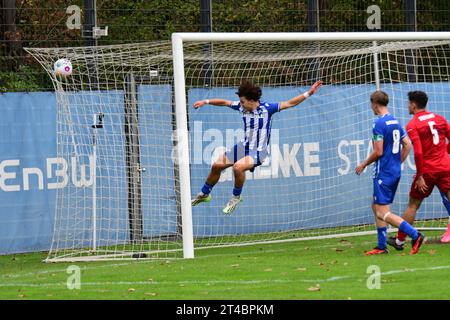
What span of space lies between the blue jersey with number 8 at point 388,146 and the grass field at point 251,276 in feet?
3.41

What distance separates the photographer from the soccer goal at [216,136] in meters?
15.9

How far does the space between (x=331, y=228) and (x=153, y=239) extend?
350cm

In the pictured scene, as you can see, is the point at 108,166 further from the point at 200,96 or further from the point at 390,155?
the point at 390,155

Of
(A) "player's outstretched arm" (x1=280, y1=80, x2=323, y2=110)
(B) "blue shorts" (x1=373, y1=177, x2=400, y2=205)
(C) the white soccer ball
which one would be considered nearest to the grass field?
(B) "blue shorts" (x1=373, y1=177, x2=400, y2=205)

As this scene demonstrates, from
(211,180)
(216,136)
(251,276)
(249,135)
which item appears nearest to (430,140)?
(249,135)

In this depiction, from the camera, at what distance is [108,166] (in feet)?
54.4

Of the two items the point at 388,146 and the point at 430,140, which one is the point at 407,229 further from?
the point at 430,140

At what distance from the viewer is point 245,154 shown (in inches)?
616

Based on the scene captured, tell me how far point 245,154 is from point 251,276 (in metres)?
3.85

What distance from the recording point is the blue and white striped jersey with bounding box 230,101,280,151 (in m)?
15.5

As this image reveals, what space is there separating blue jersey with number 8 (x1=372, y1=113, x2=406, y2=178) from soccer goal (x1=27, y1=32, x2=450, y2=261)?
2.38m

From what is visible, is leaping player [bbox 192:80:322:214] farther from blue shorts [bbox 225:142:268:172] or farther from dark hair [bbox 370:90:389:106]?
dark hair [bbox 370:90:389:106]

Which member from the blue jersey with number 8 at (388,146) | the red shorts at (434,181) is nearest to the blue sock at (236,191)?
the red shorts at (434,181)

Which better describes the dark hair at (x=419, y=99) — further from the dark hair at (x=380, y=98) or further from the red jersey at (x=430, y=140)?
the dark hair at (x=380, y=98)
